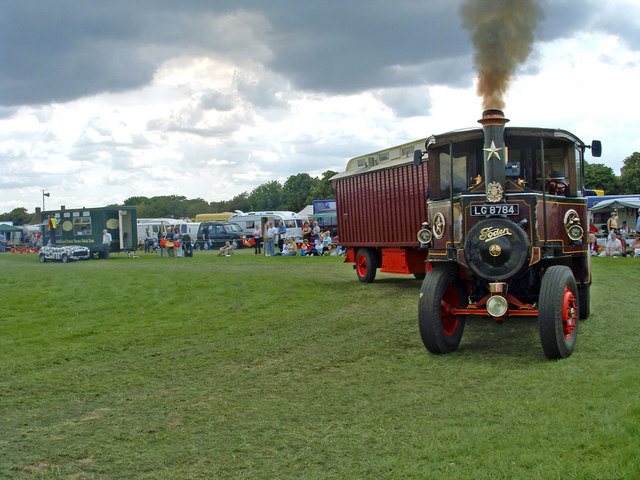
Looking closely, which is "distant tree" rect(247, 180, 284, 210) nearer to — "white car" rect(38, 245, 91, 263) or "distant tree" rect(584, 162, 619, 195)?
"distant tree" rect(584, 162, 619, 195)

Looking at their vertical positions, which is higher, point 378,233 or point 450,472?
point 378,233

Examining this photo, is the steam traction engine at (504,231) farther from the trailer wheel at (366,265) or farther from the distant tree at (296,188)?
the distant tree at (296,188)

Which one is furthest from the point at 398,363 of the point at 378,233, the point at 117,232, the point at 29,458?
the point at 117,232

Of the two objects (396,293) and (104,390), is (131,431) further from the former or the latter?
(396,293)

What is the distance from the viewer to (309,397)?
6.05 meters

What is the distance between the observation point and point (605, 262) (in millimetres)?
19844

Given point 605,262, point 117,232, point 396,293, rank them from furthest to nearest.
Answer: point 117,232 < point 605,262 < point 396,293

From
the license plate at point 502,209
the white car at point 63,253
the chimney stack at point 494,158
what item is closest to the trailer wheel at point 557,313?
the license plate at point 502,209

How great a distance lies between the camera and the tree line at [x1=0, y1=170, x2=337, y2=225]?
87688 millimetres

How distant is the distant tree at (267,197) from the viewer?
99.7 metres

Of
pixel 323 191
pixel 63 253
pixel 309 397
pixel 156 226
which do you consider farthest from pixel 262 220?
pixel 323 191

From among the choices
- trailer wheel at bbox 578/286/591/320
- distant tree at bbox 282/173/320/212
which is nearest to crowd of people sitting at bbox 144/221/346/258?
trailer wheel at bbox 578/286/591/320

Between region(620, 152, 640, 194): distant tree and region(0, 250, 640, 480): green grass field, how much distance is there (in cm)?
4939

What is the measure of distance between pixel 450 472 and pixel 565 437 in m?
1.01
